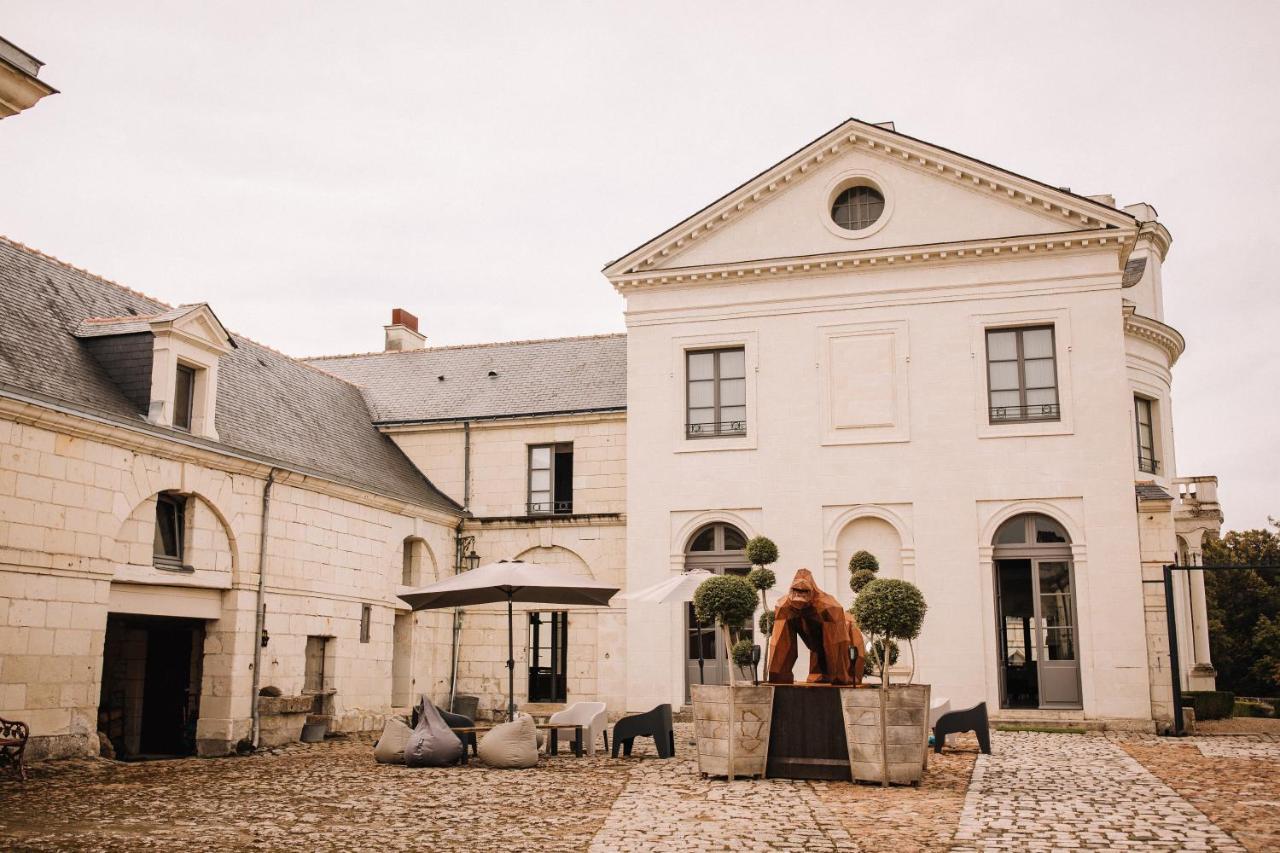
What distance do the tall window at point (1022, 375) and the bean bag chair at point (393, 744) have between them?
11019 mm

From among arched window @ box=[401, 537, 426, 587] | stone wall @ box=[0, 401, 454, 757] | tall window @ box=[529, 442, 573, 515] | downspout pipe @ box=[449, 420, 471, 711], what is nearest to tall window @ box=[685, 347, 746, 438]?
tall window @ box=[529, 442, 573, 515]

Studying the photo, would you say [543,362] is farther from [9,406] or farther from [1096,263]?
[9,406]

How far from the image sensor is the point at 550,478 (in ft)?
73.4

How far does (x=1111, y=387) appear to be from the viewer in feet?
61.5

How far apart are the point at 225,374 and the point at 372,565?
156 inches

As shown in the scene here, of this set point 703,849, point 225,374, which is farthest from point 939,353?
point 703,849

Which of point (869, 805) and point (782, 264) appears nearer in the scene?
point (869, 805)

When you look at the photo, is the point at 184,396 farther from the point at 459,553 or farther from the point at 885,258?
the point at 885,258

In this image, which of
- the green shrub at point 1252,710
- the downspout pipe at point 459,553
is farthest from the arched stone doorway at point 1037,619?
the green shrub at point 1252,710

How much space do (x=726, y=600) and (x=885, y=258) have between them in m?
9.69

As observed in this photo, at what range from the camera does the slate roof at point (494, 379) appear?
22.8 meters

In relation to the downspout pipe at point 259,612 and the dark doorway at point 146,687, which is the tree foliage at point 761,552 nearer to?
the downspout pipe at point 259,612

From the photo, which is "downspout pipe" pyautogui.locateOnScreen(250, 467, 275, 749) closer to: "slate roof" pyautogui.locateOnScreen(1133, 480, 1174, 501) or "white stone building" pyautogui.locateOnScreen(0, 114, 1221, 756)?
"white stone building" pyautogui.locateOnScreen(0, 114, 1221, 756)

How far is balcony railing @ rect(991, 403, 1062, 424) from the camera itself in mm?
19047
